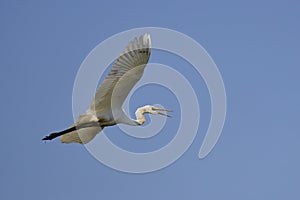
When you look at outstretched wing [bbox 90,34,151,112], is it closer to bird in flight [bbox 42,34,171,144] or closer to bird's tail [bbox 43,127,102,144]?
bird in flight [bbox 42,34,171,144]

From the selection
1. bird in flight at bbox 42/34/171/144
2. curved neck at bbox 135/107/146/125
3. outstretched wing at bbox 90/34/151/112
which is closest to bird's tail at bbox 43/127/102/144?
bird in flight at bbox 42/34/171/144

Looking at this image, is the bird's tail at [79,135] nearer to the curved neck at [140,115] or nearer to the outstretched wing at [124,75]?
the outstretched wing at [124,75]

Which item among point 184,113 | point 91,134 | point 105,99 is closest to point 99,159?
point 91,134

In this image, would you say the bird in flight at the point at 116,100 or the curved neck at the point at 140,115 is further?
the curved neck at the point at 140,115

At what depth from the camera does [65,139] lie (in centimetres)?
2539

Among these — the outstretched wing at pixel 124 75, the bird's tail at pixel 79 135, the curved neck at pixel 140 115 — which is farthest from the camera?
the curved neck at pixel 140 115

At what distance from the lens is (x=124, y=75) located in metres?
22.5

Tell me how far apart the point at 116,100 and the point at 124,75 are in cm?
170

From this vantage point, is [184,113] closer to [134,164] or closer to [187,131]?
[187,131]

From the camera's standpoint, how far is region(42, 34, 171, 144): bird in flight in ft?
71.4

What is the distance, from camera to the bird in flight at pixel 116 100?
21.8 metres

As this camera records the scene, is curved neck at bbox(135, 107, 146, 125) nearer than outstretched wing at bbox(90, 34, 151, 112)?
No

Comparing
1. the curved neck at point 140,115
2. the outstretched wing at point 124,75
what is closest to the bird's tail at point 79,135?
the outstretched wing at point 124,75

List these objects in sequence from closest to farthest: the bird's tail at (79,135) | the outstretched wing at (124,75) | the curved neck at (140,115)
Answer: the outstretched wing at (124,75), the bird's tail at (79,135), the curved neck at (140,115)
